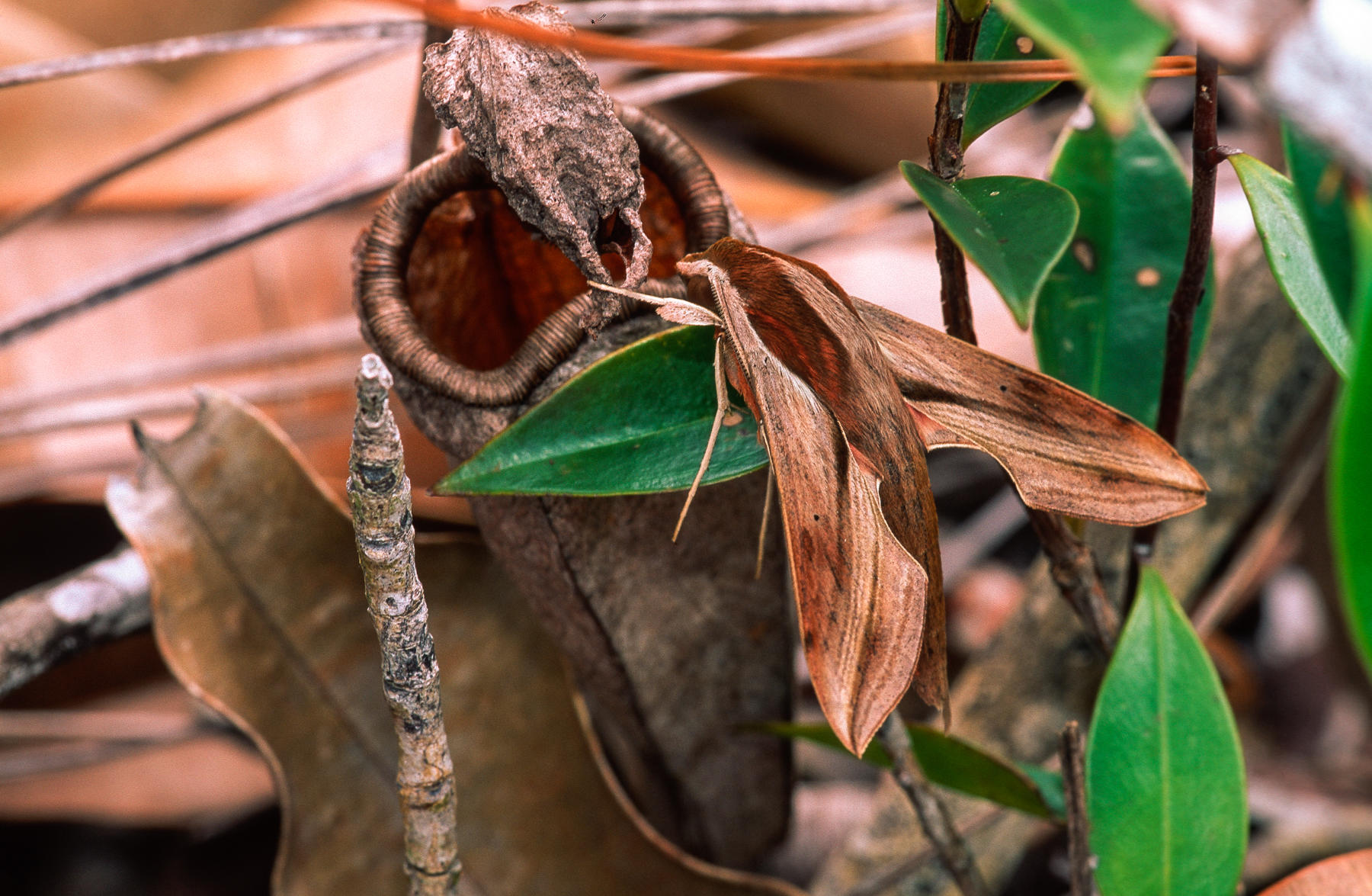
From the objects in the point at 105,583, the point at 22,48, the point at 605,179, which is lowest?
the point at 105,583

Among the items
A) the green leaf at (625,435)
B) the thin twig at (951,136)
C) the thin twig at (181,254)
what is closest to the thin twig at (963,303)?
the thin twig at (951,136)

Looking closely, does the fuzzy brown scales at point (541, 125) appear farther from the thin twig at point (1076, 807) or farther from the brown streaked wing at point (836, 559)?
the thin twig at point (1076, 807)

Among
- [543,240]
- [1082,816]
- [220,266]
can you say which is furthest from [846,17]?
[1082,816]

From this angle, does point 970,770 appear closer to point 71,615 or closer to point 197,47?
point 71,615

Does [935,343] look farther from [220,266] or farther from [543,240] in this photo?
[220,266]

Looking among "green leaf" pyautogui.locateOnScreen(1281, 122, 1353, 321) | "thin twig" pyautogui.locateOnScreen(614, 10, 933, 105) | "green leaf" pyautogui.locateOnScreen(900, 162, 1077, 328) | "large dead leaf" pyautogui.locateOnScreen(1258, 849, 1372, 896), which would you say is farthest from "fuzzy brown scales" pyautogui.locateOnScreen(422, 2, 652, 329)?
"large dead leaf" pyautogui.locateOnScreen(1258, 849, 1372, 896)

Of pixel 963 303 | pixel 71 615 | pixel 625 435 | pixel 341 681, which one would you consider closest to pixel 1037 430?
pixel 963 303
